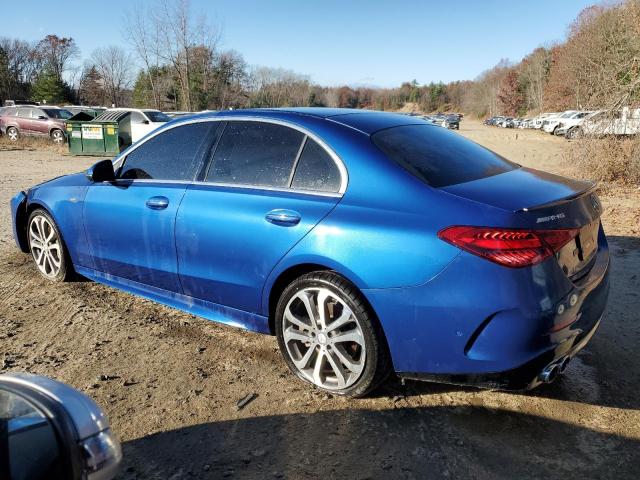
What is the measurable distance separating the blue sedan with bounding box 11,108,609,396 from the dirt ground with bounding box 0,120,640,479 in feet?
0.88

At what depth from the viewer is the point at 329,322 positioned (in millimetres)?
2977

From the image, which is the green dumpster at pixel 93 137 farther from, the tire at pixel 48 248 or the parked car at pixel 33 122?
the tire at pixel 48 248

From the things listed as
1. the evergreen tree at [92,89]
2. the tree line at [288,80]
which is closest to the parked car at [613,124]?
the tree line at [288,80]

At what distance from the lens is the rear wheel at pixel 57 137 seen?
22.7 meters

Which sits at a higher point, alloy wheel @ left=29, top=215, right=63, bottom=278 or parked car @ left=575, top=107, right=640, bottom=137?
parked car @ left=575, top=107, right=640, bottom=137

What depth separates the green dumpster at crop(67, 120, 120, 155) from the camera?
18.6 metres

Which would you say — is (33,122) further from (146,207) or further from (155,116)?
(146,207)

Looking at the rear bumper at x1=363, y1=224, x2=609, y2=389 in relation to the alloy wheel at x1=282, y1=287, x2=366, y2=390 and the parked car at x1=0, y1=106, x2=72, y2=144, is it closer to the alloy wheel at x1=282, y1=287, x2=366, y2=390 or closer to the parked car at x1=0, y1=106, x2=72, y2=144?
the alloy wheel at x1=282, y1=287, x2=366, y2=390

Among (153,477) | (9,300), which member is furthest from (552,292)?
(9,300)

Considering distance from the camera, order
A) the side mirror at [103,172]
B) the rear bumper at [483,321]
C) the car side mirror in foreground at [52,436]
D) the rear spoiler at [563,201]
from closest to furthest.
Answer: the car side mirror in foreground at [52,436] < the rear bumper at [483,321] < the rear spoiler at [563,201] < the side mirror at [103,172]

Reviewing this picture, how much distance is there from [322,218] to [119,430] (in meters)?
1.55

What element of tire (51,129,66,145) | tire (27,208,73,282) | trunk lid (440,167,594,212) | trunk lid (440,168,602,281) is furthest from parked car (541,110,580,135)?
tire (27,208,73,282)

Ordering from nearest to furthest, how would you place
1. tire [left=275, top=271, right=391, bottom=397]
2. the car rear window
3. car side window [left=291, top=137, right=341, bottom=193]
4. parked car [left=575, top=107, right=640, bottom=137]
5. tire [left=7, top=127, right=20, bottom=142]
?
tire [left=275, top=271, right=391, bottom=397] < the car rear window < car side window [left=291, top=137, right=341, bottom=193] < parked car [left=575, top=107, right=640, bottom=137] < tire [left=7, top=127, right=20, bottom=142]

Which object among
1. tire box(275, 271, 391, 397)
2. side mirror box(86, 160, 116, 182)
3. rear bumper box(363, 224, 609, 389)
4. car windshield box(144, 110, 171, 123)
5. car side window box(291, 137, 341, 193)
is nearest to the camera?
rear bumper box(363, 224, 609, 389)
